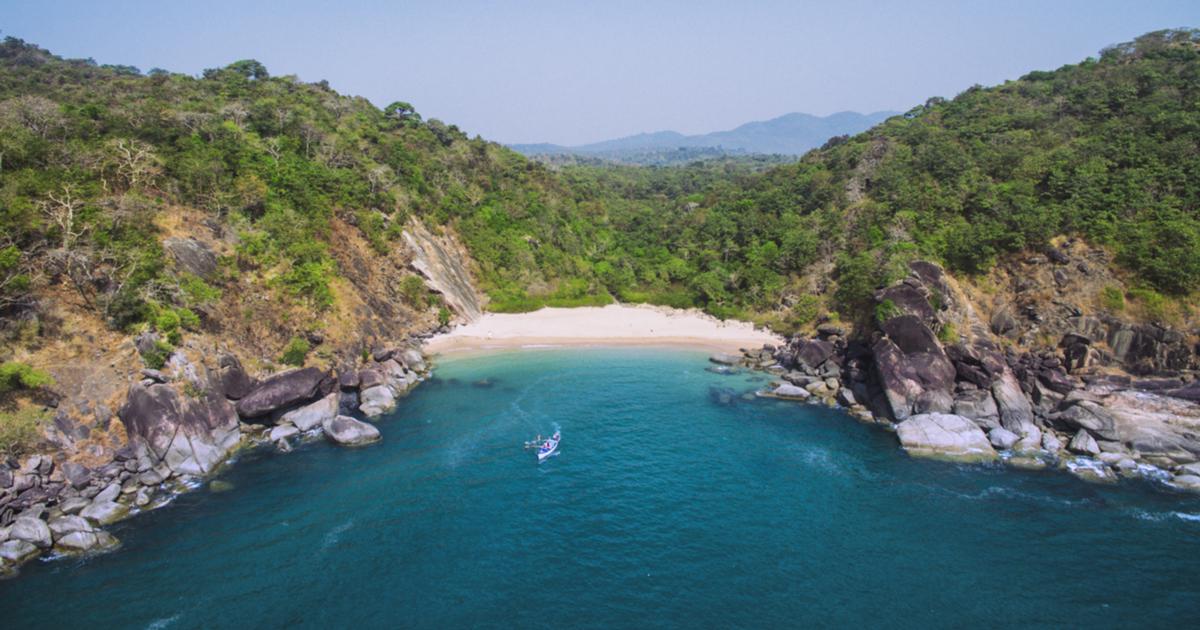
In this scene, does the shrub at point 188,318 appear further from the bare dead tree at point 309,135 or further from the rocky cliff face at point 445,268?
the bare dead tree at point 309,135

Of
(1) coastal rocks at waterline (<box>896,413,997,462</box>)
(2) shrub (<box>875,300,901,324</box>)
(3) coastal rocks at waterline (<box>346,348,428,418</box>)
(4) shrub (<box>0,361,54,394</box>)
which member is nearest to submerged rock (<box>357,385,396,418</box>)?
(3) coastal rocks at waterline (<box>346,348,428,418</box>)

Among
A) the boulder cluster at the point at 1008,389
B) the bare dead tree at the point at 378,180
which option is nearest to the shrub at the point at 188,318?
the bare dead tree at the point at 378,180

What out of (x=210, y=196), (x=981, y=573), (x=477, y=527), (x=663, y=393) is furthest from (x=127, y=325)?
(x=981, y=573)

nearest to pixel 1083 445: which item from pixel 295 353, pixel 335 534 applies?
pixel 335 534

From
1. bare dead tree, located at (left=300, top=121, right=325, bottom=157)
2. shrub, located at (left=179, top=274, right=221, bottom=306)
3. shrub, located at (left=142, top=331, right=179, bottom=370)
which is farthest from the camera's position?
bare dead tree, located at (left=300, top=121, right=325, bottom=157)

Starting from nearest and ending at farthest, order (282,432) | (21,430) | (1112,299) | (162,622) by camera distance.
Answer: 1. (162,622)
2. (21,430)
3. (282,432)
4. (1112,299)

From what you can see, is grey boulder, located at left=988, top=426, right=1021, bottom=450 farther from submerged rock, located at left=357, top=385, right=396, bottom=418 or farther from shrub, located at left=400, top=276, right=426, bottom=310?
shrub, located at left=400, top=276, right=426, bottom=310

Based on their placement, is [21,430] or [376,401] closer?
[21,430]

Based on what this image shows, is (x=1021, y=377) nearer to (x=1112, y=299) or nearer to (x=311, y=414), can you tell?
(x=1112, y=299)
